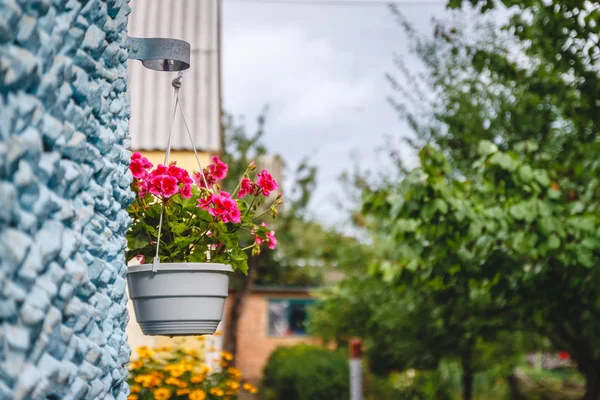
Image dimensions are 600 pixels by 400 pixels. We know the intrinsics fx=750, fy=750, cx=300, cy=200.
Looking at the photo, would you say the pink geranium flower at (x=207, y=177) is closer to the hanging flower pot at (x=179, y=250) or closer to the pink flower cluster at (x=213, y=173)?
the pink flower cluster at (x=213, y=173)

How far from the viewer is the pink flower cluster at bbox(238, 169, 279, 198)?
311cm

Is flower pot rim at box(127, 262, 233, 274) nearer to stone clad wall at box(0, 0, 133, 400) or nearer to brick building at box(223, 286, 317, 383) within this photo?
stone clad wall at box(0, 0, 133, 400)

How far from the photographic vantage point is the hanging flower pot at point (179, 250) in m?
2.56

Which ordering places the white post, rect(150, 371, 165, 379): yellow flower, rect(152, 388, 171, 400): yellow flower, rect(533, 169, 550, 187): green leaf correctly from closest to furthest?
rect(533, 169, 550, 187): green leaf < rect(152, 388, 171, 400): yellow flower < rect(150, 371, 165, 379): yellow flower < the white post

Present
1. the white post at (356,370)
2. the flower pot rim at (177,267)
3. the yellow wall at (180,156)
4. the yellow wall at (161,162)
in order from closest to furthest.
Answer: the flower pot rim at (177,267)
the yellow wall at (161,162)
the yellow wall at (180,156)
the white post at (356,370)

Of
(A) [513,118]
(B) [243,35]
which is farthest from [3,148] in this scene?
(B) [243,35]

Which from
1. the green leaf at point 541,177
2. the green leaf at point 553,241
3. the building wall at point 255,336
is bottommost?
the green leaf at point 553,241

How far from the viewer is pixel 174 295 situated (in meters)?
2.55

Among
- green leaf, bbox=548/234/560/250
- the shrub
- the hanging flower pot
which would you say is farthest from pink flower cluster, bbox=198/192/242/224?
the shrub

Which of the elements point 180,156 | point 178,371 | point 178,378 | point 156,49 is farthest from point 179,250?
point 180,156

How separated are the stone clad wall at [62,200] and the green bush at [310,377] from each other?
12919 millimetres

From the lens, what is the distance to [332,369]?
15148 mm

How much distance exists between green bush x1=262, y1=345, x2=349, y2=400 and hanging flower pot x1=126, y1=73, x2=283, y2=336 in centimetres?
1237

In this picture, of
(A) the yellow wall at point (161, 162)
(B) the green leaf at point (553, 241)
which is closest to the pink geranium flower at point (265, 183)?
(B) the green leaf at point (553, 241)
